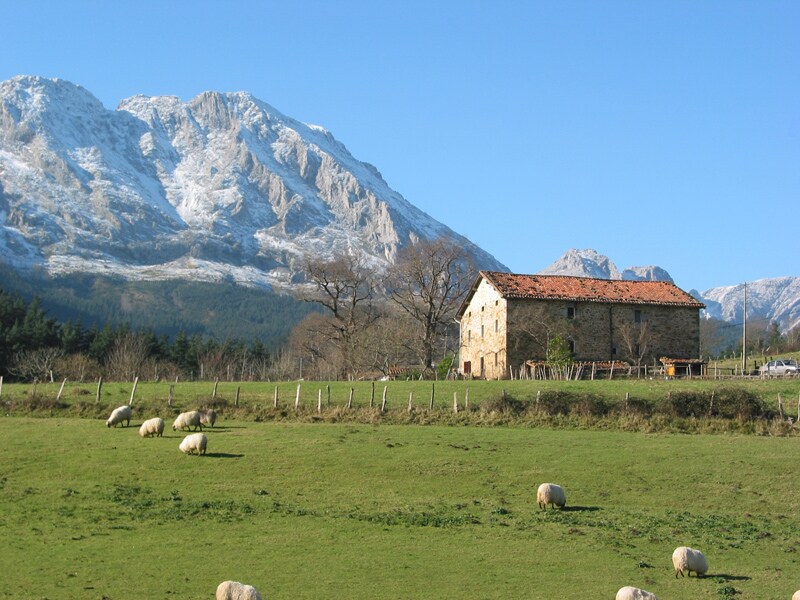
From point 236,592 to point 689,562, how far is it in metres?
11.8

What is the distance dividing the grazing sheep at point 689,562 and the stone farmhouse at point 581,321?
5625 centimetres

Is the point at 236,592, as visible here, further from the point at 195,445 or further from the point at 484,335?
the point at 484,335

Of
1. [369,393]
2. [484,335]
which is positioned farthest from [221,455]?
[484,335]

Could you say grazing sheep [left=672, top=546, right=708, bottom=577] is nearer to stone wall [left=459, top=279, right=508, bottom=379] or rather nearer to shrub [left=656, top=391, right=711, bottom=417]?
shrub [left=656, top=391, right=711, bottom=417]

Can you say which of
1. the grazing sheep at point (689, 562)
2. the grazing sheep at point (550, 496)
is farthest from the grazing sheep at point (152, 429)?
the grazing sheep at point (689, 562)

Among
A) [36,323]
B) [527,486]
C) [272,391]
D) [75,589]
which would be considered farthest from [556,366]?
[36,323]

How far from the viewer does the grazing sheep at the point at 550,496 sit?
34.0 m

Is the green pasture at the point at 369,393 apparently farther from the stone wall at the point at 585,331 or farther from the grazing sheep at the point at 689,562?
the grazing sheep at the point at 689,562

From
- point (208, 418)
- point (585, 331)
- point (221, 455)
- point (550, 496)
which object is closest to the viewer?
point (550, 496)

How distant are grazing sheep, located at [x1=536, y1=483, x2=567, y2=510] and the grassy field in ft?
1.98

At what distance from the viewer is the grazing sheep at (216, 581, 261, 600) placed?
21547 millimetres

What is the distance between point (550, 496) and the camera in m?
34.0

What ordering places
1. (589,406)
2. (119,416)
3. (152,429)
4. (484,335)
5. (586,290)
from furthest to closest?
1. (484,335)
2. (586,290)
3. (589,406)
4. (119,416)
5. (152,429)

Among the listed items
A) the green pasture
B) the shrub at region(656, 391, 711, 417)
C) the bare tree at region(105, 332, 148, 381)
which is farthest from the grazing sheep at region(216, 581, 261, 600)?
the bare tree at region(105, 332, 148, 381)
